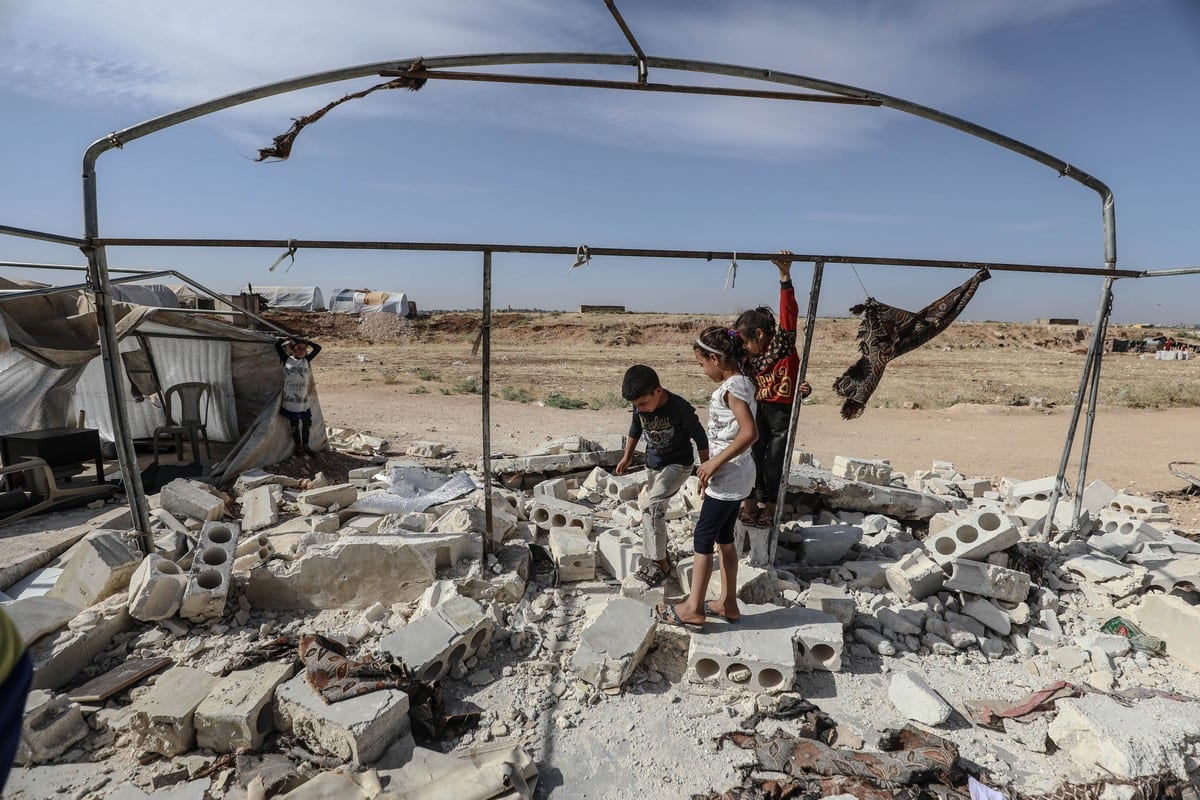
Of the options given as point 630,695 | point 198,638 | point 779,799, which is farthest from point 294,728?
point 779,799

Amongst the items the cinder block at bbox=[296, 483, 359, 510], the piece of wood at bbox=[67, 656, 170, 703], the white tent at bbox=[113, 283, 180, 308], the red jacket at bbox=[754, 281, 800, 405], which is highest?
the white tent at bbox=[113, 283, 180, 308]

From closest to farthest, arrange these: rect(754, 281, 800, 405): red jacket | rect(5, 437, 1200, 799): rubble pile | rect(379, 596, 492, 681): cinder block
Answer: rect(5, 437, 1200, 799): rubble pile, rect(379, 596, 492, 681): cinder block, rect(754, 281, 800, 405): red jacket

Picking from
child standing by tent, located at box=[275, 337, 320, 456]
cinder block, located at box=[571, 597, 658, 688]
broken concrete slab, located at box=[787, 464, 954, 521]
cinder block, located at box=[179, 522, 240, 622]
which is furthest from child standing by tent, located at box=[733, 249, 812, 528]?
child standing by tent, located at box=[275, 337, 320, 456]

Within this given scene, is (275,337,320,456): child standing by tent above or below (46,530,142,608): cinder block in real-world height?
above

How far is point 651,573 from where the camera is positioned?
191 inches

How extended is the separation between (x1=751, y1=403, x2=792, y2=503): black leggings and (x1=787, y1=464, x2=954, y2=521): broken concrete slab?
33.6 inches

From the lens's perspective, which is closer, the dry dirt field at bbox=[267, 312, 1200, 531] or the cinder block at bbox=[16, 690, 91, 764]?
the cinder block at bbox=[16, 690, 91, 764]

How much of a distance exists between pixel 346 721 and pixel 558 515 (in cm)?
305

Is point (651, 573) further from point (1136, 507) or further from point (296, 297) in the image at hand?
point (296, 297)

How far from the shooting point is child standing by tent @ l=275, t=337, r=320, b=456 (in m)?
8.41

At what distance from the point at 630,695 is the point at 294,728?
1.78 m

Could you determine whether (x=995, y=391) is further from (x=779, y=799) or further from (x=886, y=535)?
(x=779, y=799)

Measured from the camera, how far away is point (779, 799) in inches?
116

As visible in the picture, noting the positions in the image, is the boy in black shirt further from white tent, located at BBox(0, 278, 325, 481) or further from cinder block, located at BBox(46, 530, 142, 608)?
white tent, located at BBox(0, 278, 325, 481)
